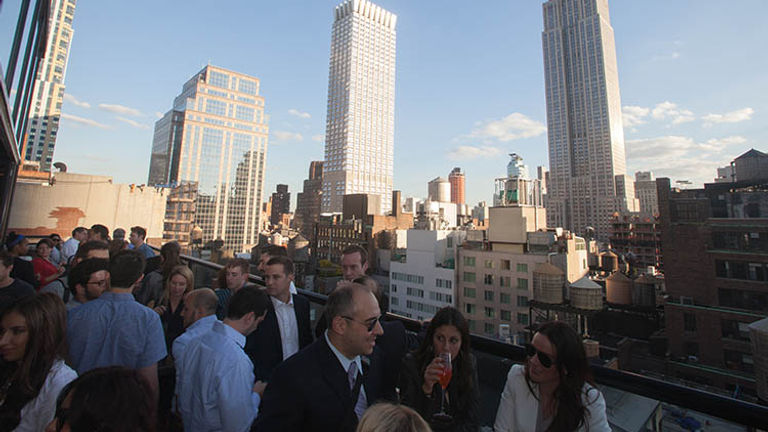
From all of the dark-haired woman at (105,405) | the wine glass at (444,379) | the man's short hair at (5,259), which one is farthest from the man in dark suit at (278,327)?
the man's short hair at (5,259)

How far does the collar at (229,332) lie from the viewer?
7.68 feet

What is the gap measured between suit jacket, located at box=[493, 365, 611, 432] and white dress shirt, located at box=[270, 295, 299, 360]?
1.90 meters

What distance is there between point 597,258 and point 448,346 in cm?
5543

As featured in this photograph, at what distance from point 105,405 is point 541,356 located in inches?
89.6

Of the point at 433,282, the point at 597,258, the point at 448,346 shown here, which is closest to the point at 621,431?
the point at 448,346

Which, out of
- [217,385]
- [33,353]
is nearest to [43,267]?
[33,353]

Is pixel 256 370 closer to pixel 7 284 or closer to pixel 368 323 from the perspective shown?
pixel 368 323

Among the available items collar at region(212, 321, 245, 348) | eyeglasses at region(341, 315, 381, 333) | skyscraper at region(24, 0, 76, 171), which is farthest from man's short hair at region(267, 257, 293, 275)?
skyscraper at region(24, 0, 76, 171)

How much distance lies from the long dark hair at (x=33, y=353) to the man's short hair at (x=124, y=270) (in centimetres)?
45

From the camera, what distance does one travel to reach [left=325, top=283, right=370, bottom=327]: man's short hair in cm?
180

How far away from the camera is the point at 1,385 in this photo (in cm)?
178

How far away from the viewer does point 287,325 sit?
308cm

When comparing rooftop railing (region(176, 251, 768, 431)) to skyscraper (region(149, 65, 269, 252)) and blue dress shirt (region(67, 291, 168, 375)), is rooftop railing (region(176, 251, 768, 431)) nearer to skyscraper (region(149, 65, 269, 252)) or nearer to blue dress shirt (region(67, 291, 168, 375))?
blue dress shirt (region(67, 291, 168, 375))

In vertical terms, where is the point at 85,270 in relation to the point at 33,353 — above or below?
above
